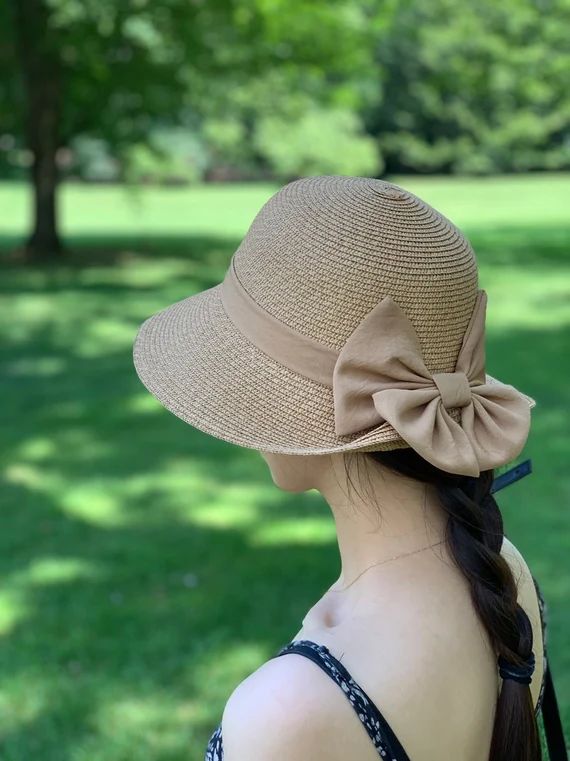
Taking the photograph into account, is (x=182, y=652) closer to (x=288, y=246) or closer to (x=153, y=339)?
(x=153, y=339)

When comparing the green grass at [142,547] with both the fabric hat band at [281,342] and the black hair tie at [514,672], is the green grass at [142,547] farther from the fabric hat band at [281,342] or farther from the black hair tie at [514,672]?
the fabric hat band at [281,342]

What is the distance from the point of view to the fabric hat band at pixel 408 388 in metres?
1.20

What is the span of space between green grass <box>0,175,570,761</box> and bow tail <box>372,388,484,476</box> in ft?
5.89

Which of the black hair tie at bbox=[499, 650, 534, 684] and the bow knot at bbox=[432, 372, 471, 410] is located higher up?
the bow knot at bbox=[432, 372, 471, 410]

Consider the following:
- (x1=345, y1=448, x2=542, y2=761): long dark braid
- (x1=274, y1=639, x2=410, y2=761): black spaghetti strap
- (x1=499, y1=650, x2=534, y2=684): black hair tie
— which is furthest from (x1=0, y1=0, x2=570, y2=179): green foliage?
(x1=274, y1=639, x2=410, y2=761): black spaghetti strap

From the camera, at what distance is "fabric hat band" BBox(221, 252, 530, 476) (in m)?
1.20

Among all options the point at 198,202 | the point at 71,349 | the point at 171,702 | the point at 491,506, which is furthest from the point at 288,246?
the point at 198,202

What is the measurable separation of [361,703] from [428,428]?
32 centimetres

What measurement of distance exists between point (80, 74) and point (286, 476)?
14.1 meters

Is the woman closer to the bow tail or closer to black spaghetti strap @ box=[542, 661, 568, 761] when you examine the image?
the bow tail

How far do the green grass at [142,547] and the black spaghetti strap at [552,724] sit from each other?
A: 1.26 meters

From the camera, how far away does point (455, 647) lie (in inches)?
47.1

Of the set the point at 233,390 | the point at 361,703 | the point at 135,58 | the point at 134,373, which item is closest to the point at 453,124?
the point at 135,58

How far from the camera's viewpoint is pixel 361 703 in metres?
1.09
